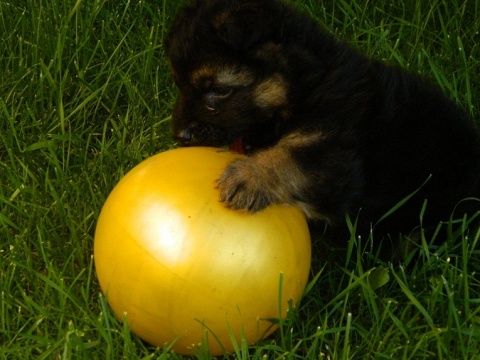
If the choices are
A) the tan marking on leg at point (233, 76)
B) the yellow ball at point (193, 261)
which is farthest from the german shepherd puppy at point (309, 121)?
the yellow ball at point (193, 261)

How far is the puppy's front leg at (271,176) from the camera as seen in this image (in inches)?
148

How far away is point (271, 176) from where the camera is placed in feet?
12.7

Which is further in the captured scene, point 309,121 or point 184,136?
point 184,136

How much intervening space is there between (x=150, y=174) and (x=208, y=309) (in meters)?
0.64

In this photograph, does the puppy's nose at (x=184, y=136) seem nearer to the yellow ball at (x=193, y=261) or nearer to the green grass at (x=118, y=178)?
the yellow ball at (x=193, y=261)

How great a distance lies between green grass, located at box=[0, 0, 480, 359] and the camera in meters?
3.85

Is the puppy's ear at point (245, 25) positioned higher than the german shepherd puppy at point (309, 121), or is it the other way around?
the puppy's ear at point (245, 25)

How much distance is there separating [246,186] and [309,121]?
488 millimetres

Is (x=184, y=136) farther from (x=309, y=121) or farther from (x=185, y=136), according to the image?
(x=309, y=121)

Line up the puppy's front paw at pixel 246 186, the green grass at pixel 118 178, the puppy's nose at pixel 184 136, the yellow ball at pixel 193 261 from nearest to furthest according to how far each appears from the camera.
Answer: the yellow ball at pixel 193 261, the puppy's front paw at pixel 246 186, the green grass at pixel 118 178, the puppy's nose at pixel 184 136

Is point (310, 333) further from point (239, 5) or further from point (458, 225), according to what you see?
point (239, 5)

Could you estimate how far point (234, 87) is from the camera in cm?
404

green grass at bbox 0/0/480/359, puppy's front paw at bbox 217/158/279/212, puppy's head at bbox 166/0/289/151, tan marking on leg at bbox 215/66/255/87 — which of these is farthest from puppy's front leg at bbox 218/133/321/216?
green grass at bbox 0/0/480/359

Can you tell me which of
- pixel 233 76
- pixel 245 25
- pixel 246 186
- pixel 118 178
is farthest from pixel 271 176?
pixel 118 178
